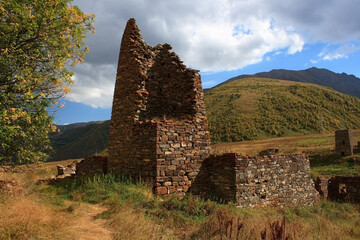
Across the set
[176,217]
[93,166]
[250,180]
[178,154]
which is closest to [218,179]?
[250,180]

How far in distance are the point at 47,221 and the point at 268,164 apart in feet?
26.9

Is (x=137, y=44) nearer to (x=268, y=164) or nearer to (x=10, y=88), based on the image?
(x=10, y=88)

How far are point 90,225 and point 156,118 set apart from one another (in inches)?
196

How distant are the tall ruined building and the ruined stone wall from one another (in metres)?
0.65

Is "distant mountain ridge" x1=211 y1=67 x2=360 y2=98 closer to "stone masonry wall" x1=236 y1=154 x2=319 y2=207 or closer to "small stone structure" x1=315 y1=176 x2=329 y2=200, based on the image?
"small stone structure" x1=315 y1=176 x2=329 y2=200

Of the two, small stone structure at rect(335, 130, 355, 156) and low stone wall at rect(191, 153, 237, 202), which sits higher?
small stone structure at rect(335, 130, 355, 156)

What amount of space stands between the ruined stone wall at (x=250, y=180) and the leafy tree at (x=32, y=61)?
5.62m

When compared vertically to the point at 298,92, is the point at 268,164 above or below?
below

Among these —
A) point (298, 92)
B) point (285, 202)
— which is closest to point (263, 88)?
point (298, 92)

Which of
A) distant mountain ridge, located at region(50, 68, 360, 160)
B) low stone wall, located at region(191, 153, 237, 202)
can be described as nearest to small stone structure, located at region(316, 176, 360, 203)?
low stone wall, located at region(191, 153, 237, 202)

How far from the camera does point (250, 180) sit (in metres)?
9.42

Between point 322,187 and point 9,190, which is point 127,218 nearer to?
point 9,190

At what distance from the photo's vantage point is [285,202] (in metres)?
11.0

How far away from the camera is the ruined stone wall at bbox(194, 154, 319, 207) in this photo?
906cm
